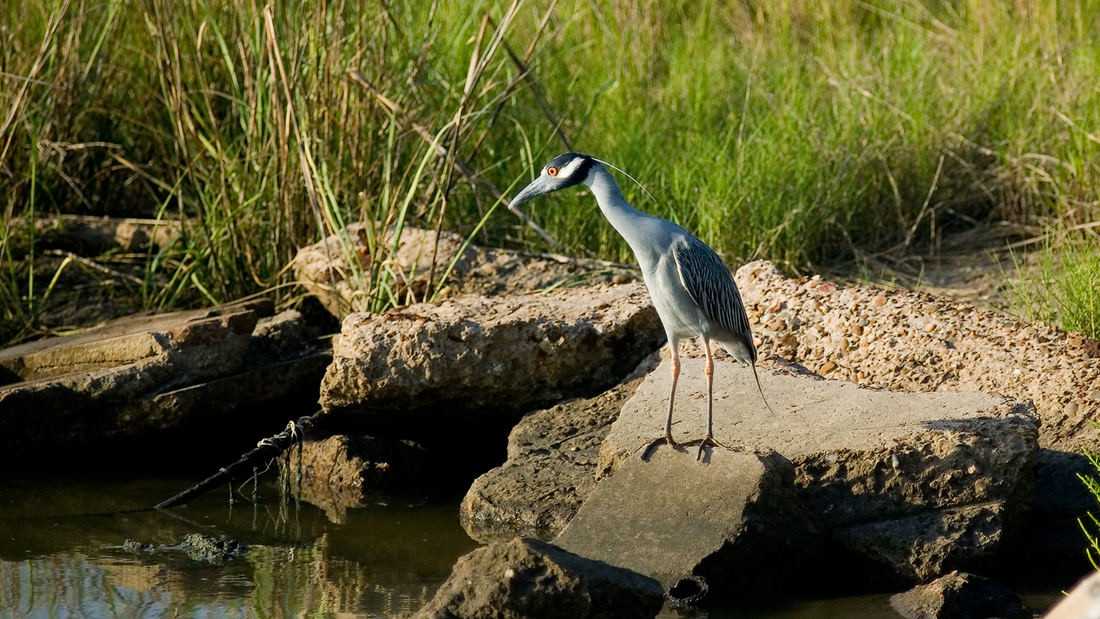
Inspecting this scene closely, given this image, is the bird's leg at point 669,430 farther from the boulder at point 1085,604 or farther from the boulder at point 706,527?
the boulder at point 1085,604

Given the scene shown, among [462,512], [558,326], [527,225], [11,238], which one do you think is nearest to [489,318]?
[558,326]

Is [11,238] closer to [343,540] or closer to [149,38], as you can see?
[149,38]

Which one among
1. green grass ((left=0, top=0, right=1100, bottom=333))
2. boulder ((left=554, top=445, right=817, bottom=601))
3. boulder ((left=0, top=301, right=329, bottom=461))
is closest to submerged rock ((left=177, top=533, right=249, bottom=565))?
boulder ((left=0, top=301, right=329, bottom=461))

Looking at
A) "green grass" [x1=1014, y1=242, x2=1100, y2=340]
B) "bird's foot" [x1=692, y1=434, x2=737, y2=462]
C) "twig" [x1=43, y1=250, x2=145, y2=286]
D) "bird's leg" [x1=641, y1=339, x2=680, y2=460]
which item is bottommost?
"green grass" [x1=1014, y1=242, x2=1100, y2=340]

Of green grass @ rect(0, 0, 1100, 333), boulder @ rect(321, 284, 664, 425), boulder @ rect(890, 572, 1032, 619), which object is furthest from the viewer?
green grass @ rect(0, 0, 1100, 333)

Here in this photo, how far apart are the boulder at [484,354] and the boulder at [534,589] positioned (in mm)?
1355

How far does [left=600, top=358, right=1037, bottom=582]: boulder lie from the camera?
13.5 ft

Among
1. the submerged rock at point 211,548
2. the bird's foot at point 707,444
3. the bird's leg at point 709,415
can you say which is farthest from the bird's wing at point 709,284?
the submerged rock at point 211,548

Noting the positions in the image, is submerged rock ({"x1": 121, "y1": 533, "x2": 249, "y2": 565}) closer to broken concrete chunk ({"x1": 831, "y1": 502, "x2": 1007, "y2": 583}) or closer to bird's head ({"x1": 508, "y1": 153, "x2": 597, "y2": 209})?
bird's head ({"x1": 508, "y1": 153, "x2": 597, "y2": 209})

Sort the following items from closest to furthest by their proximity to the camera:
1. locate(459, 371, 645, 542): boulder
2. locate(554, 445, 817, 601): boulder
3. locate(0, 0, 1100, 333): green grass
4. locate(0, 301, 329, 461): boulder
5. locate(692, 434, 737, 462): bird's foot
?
locate(554, 445, 817, 601): boulder, locate(692, 434, 737, 462): bird's foot, locate(459, 371, 645, 542): boulder, locate(0, 301, 329, 461): boulder, locate(0, 0, 1100, 333): green grass

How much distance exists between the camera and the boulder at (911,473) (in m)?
4.12

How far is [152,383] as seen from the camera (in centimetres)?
538

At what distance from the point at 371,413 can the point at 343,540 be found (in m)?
0.53

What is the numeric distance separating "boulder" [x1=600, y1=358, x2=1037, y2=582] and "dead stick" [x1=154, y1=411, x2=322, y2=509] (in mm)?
1296
